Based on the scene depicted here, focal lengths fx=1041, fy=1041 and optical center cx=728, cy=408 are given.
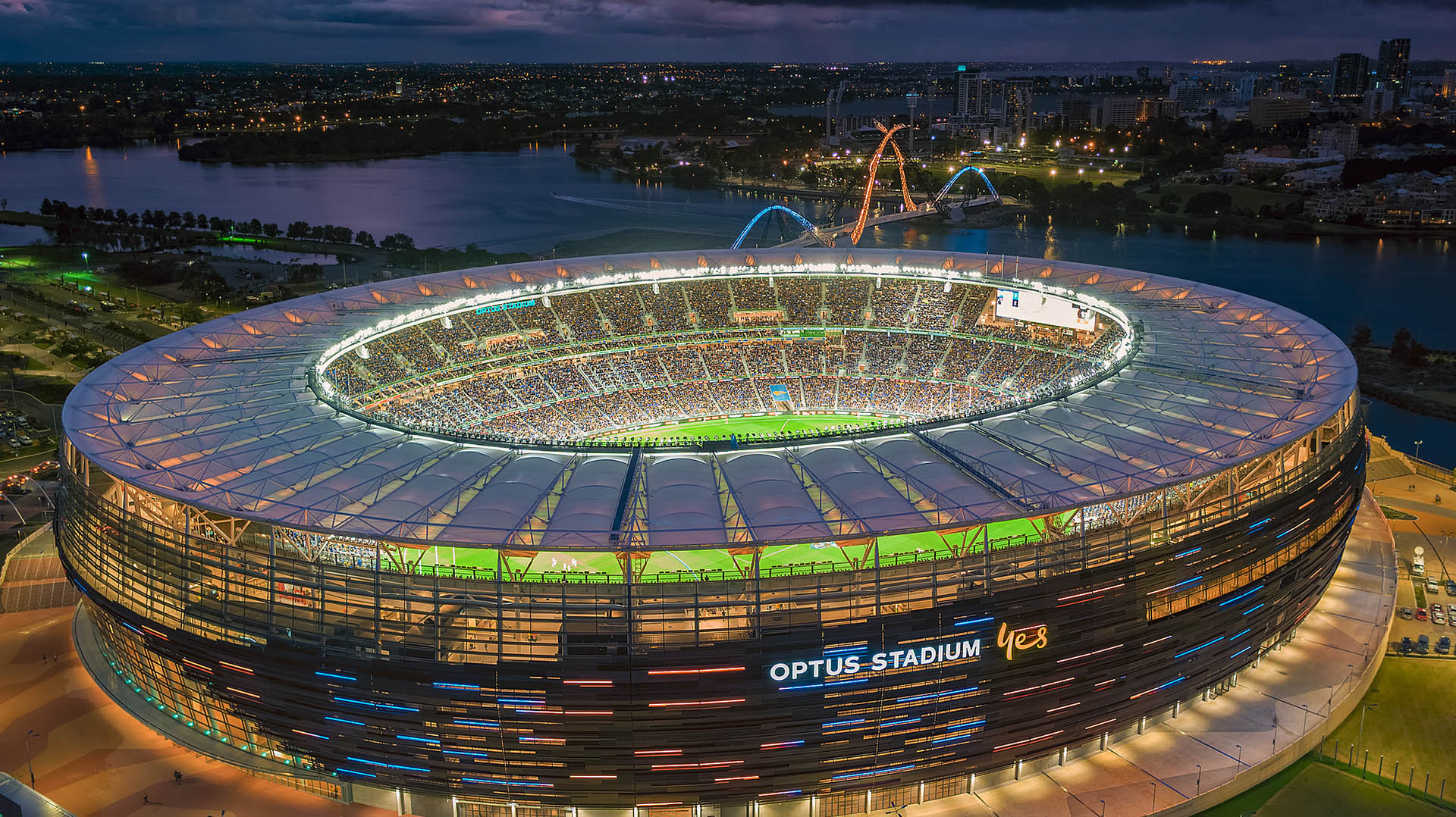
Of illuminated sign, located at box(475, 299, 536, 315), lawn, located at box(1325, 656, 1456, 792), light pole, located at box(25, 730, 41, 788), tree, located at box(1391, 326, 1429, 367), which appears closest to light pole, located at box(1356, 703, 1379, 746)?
lawn, located at box(1325, 656, 1456, 792)

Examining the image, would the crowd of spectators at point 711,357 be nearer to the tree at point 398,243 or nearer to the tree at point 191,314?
the tree at point 191,314

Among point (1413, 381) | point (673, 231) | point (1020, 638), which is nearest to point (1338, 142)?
A: point (1413, 381)

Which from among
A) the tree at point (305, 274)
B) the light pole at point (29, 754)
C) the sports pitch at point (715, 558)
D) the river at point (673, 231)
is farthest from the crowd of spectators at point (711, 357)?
the tree at point (305, 274)

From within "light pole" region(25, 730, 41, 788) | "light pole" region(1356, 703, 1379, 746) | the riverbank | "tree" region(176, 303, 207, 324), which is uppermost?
"tree" region(176, 303, 207, 324)

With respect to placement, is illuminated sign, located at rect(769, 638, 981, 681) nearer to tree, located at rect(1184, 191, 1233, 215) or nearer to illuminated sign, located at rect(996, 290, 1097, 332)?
illuminated sign, located at rect(996, 290, 1097, 332)

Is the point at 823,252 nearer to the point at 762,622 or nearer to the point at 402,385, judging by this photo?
the point at 402,385

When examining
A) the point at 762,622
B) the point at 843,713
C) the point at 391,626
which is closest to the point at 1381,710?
the point at 843,713
